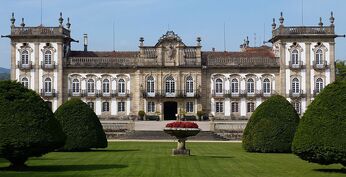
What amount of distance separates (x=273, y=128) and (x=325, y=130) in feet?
31.4

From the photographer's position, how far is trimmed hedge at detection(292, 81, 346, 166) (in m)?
19.0

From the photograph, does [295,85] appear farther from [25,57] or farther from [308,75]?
[25,57]

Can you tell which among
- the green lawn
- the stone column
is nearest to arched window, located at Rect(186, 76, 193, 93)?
the stone column

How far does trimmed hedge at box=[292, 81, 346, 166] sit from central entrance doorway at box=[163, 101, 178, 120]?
41.0 metres

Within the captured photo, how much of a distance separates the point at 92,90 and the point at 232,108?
11214mm

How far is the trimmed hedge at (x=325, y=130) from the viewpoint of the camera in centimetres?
1905

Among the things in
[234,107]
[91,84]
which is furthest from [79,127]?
[234,107]

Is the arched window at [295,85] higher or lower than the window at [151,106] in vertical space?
higher

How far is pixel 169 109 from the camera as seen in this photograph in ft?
201

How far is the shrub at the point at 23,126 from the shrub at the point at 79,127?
8149 mm

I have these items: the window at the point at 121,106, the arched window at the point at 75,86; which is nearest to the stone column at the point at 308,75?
the window at the point at 121,106

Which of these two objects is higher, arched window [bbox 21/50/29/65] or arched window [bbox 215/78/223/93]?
arched window [bbox 21/50/29/65]

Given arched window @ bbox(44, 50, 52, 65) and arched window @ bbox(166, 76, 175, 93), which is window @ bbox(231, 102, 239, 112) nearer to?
arched window @ bbox(166, 76, 175, 93)

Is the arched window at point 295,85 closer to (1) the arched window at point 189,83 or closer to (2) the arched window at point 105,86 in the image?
(1) the arched window at point 189,83
